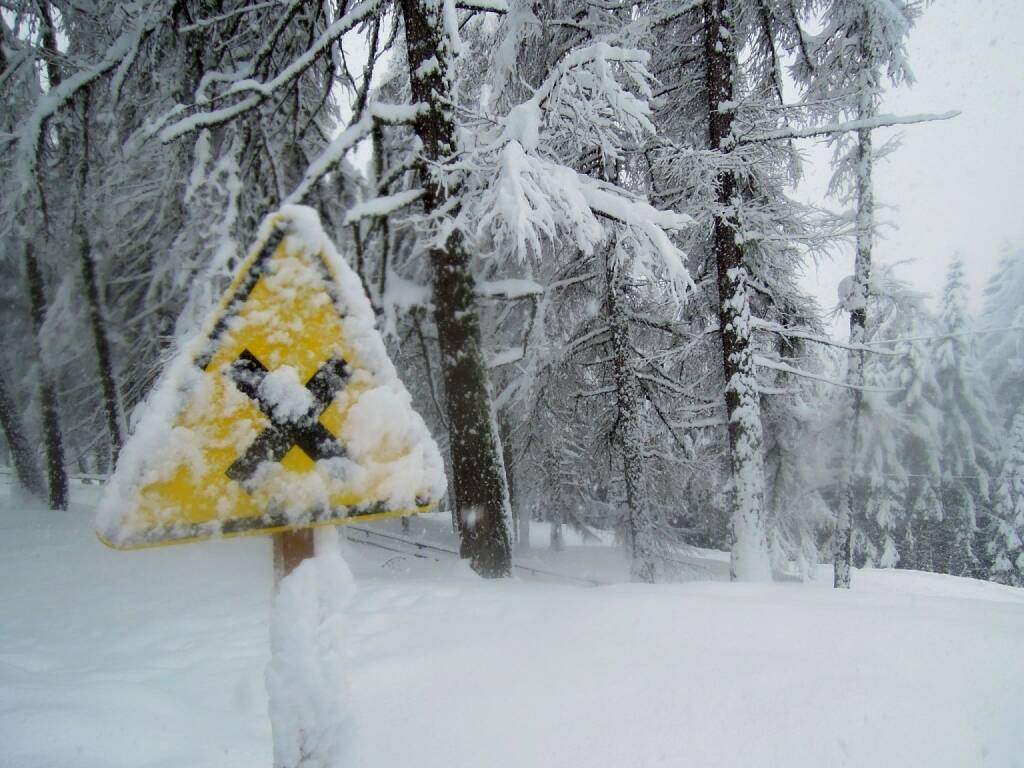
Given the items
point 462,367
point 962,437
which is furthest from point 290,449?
point 962,437

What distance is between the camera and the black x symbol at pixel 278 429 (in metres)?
1.53

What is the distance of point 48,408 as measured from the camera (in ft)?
40.2

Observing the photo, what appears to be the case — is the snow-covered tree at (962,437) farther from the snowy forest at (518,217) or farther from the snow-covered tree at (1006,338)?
the snowy forest at (518,217)

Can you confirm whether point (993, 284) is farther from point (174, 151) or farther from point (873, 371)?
point (174, 151)

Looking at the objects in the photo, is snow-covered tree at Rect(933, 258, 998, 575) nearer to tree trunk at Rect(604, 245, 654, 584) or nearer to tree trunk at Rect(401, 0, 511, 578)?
tree trunk at Rect(604, 245, 654, 584)

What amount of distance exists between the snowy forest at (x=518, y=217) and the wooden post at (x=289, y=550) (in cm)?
286

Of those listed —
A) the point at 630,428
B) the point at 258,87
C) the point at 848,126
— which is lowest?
the point at 630,428

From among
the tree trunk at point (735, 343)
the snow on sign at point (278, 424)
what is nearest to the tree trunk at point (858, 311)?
the tree trunk at point (735, 343)

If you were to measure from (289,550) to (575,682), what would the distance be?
1.87 m

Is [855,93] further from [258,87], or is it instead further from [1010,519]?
[1010,519]

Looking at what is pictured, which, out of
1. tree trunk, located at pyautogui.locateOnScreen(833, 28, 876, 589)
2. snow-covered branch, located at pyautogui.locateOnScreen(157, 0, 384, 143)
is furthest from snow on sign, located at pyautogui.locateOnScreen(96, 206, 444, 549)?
tree trunk, located at pyautogui.locateOnScreen(833, 28, 876, 589)

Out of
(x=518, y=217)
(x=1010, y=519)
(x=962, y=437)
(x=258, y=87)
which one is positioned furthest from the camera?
(x=962, y=437)

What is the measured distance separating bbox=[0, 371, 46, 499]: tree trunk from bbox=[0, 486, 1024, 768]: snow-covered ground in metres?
10.1

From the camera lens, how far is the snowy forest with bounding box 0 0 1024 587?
5.20 m
